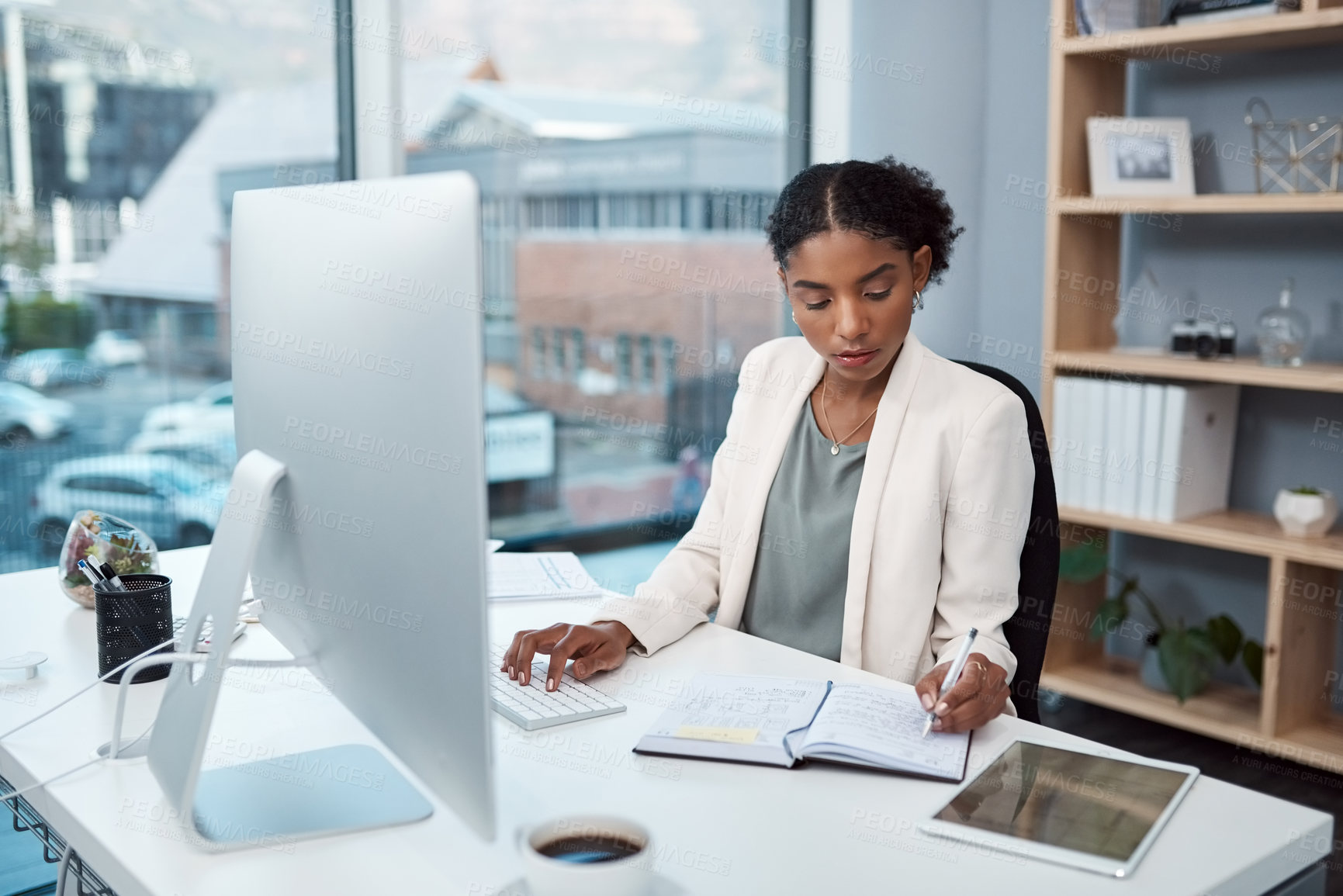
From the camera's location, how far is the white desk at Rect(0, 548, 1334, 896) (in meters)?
0.93

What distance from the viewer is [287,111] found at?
9.07ft

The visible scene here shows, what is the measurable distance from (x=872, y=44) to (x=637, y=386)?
3.83 ft

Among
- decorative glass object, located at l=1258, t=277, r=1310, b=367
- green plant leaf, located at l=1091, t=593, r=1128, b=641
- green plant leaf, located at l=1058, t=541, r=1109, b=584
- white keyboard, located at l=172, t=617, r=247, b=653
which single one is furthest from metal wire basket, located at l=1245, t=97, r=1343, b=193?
white keyboard, located at l=172, t=617, r=247, b=653

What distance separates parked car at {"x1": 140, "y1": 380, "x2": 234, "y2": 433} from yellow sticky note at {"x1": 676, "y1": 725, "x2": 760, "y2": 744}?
6.07 feet

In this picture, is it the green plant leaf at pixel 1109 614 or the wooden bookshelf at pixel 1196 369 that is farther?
the green plant leaf at pixel 1109 614

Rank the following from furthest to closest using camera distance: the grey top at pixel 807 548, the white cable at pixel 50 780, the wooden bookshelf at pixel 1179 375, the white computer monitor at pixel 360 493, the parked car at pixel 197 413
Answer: the parked car at pixel 197 413
the wooden bookshelf at pixel 1179 375
the grey top at pixel 807 548
the white cable at pixel 50 780
the white computer monitor at pixel 360 493

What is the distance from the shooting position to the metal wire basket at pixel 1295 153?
8.43 ft

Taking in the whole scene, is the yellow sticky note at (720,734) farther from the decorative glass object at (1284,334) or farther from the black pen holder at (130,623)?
the decorative glass object at (1284,334)

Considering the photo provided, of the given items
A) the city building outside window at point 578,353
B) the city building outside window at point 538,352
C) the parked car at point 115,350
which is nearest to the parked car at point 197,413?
the parked car at point 115,350

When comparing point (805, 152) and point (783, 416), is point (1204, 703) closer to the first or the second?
point (783, 416)

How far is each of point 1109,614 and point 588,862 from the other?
2353 millimetres

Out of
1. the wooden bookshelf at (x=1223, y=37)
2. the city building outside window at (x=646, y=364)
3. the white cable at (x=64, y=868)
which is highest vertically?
the wooden bookshelf at (x=1223, y=37)

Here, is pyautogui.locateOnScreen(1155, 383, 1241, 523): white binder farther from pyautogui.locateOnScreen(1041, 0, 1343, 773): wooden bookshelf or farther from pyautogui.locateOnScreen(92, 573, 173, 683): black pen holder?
pyautogui.locateOnScreen(92, 573, 173, 683): black pen holder

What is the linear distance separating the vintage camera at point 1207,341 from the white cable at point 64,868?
2456 mm
